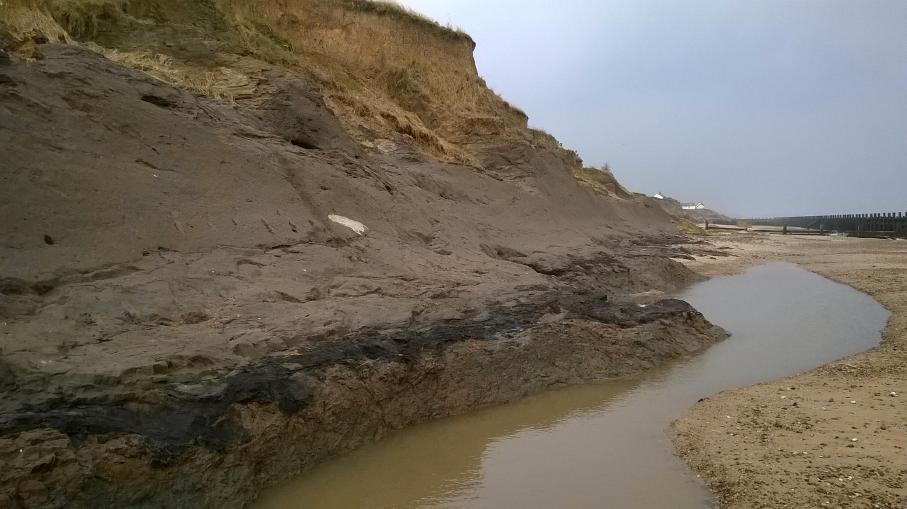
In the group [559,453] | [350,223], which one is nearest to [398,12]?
[350,223]

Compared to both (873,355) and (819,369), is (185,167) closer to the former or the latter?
(819,369)

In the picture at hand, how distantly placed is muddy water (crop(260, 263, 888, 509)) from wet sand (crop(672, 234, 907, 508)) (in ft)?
0.87

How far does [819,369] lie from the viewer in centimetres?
683

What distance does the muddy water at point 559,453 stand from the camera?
408 cm

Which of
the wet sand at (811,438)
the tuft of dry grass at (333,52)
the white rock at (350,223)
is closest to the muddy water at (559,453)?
the wet sand at (811,438)

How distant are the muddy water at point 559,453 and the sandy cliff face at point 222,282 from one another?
0.30 m

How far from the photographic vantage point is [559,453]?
4.86 metres

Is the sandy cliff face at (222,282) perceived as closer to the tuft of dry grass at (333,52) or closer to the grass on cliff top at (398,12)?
the tuft of dry grass at (333,52)

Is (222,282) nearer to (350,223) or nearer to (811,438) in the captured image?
(350,223)

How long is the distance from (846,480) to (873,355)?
448cm

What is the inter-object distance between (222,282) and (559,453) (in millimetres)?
3473

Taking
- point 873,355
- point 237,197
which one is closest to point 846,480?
point 873,355

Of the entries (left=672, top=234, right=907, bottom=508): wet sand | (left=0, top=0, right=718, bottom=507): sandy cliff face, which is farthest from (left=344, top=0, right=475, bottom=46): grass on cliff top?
(left=672, top=234, right=907, bottom=508): wet sand

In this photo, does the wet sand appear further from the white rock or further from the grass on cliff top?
the grass on cliff top
